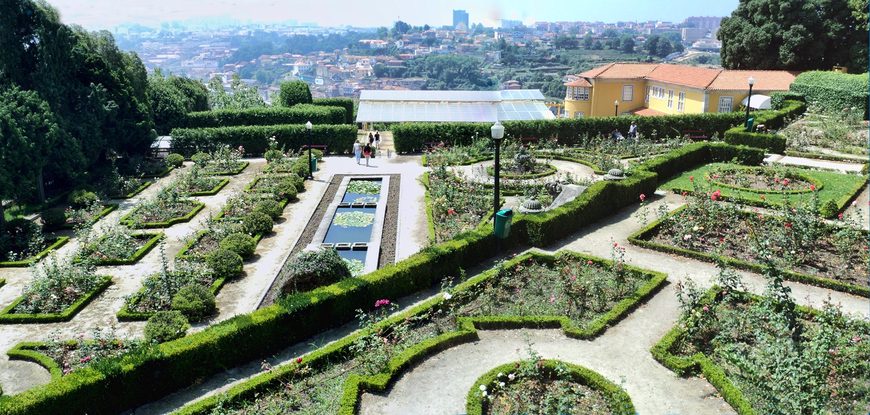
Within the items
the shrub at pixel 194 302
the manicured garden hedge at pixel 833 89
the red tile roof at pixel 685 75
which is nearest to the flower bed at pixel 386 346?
the shrub at pixel 194 302

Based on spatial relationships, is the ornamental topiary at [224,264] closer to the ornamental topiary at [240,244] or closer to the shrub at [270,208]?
the ornamental topiary at [240,244]

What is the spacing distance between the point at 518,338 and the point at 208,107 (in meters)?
35.7

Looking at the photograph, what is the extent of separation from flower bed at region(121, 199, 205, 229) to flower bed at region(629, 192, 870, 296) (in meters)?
15.0

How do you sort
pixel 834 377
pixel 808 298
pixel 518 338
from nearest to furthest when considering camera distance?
pixel 834 377
pixel 518 338
pixel 808 298

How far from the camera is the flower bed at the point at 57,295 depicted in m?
14.0

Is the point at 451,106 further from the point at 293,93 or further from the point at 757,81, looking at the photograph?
the point at 757,81

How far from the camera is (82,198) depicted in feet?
73.7

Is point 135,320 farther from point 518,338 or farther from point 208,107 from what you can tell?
point 208,107

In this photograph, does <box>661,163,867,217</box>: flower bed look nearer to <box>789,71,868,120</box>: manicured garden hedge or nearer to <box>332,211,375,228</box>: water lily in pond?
<box>332,211,375,228</box>: water lily in pond

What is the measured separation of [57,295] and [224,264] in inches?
155

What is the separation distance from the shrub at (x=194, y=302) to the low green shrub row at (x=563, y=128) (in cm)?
1866

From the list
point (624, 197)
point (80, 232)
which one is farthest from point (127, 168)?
point (624, 197)

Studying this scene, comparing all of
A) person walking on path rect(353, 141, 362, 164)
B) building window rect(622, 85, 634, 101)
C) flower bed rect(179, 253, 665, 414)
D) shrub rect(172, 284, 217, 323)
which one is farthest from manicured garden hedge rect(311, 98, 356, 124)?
flower bed rect(179, 253, 665, 414)

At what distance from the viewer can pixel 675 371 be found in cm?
1104
